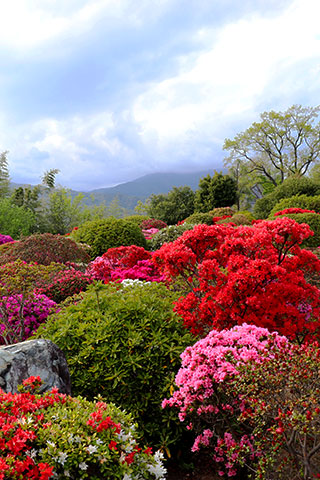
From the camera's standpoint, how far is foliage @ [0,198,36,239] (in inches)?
891

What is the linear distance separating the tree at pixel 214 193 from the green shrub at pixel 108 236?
20646 millimetres

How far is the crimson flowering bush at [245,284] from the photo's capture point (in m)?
3.89

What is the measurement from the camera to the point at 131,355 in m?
3.67

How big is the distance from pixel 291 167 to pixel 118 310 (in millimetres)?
43238

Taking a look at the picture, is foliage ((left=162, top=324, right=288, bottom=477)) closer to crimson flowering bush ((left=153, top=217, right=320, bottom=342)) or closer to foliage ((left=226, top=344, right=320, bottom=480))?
foliage ((left=226, top=344, right=320, bottom=480))

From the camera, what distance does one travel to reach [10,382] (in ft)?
10.3

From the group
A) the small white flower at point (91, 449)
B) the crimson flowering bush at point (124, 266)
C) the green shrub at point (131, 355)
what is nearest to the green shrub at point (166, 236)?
the crimson flowering bush at point (124, 266)

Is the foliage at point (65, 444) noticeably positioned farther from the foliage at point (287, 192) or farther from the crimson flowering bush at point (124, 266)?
the foliage at point (287, 192)

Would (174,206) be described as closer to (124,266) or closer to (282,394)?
(124,266)

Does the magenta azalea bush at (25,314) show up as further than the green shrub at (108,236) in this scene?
No

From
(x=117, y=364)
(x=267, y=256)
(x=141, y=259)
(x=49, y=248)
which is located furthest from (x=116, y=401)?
(x=49, y=248)

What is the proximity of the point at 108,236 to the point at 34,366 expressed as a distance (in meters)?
9.60

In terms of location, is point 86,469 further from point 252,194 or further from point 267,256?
point 252,194

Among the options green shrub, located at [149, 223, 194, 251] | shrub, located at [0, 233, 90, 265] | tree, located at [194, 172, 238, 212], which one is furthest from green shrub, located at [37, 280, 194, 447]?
tree, located at [194, 172, 238, 212]
